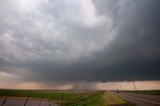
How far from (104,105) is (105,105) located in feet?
0.96

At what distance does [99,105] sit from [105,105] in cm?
161

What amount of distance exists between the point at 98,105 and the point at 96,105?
442 mm

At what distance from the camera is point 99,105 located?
44438mm

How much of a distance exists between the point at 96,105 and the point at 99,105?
2.17 feet

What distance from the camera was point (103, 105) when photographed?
4381cm

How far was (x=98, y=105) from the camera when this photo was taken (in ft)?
146

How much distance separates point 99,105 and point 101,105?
54 cm

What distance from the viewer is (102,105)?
44031mm

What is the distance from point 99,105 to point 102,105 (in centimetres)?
74

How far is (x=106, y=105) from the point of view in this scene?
142ft

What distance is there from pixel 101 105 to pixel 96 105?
116 centimetres

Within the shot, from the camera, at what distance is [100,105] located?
145 ft

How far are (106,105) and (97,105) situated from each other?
2380 millimetres
